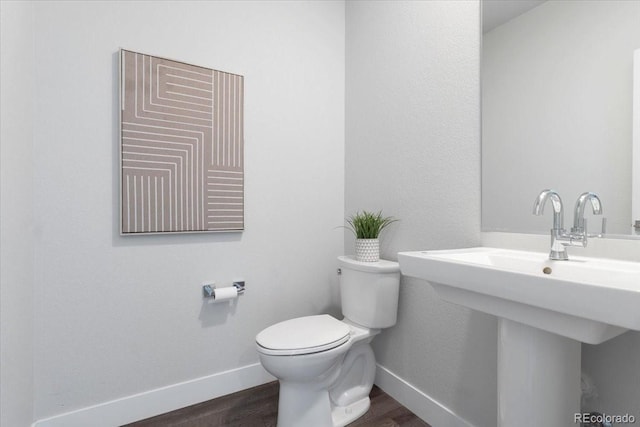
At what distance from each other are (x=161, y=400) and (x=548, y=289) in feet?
5.72

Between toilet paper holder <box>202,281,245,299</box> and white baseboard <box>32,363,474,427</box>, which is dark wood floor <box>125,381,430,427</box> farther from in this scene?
toilet paper holder <box>202,281,245,299</box>

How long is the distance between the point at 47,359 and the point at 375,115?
1984mm

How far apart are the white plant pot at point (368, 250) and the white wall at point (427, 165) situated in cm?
11

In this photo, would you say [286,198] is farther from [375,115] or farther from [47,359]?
[47,359]

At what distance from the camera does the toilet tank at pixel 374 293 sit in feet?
5.15

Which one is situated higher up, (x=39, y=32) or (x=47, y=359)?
(x=39, y=32)

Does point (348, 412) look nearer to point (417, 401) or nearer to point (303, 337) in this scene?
point (417, 401)

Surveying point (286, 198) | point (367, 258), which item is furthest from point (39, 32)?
point (367, 258)

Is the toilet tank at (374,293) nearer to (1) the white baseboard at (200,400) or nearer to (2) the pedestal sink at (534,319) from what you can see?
(1) the white baseboard at (200,400)

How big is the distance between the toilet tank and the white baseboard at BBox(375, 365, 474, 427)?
0.35 metres

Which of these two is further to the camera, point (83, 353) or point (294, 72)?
point (294, 72)

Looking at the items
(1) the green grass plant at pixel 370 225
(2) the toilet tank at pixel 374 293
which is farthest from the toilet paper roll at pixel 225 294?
(1) the green grass plant at pixel 370 225

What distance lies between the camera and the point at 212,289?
65.4 inches

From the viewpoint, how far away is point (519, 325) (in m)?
0.90
